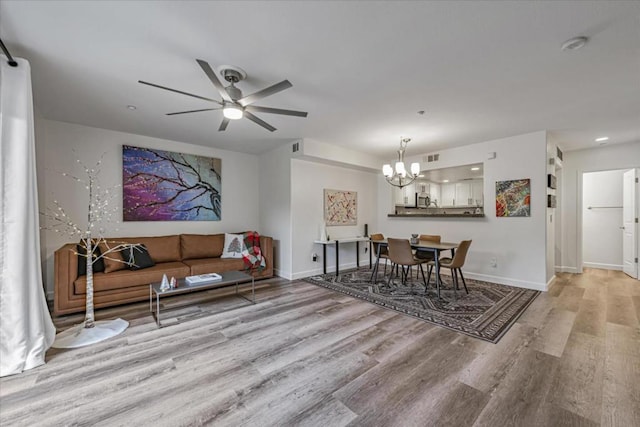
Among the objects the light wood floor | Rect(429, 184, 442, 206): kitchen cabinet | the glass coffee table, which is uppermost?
Rect(429, 184, 442, 206): kitchen cabinet

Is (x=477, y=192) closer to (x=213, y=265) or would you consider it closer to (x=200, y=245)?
(x=213, y=265)

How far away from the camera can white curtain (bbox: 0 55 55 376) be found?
2.02 m

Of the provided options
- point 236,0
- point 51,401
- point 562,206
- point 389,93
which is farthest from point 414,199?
point 51,401

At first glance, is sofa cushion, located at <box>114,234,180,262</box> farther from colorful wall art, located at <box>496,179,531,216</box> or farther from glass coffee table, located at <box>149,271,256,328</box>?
colorful wall art, located at <box>496,179,531,216</box>

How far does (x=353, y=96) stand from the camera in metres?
2.91

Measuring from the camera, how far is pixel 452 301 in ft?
11.6

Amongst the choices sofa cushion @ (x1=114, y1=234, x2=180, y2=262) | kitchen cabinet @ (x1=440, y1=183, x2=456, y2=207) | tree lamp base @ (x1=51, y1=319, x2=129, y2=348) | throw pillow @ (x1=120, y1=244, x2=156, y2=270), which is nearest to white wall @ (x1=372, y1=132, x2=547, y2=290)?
kitchen cabinet @ (x1=440, y1=183, x2=456, y2=207)

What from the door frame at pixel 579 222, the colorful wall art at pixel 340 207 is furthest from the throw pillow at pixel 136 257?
the door frame at pixel 579 222

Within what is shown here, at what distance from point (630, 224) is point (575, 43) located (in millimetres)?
5135

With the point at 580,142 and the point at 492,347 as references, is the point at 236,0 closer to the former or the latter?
the point at 492,347

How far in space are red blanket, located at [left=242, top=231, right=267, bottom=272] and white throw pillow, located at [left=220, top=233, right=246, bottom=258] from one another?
0.07 metres

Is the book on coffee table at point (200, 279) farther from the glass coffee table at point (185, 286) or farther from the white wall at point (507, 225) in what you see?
the white wall at point (507, 225)

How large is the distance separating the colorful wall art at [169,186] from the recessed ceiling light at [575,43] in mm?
5048

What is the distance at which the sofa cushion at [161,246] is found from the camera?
13.3ft
